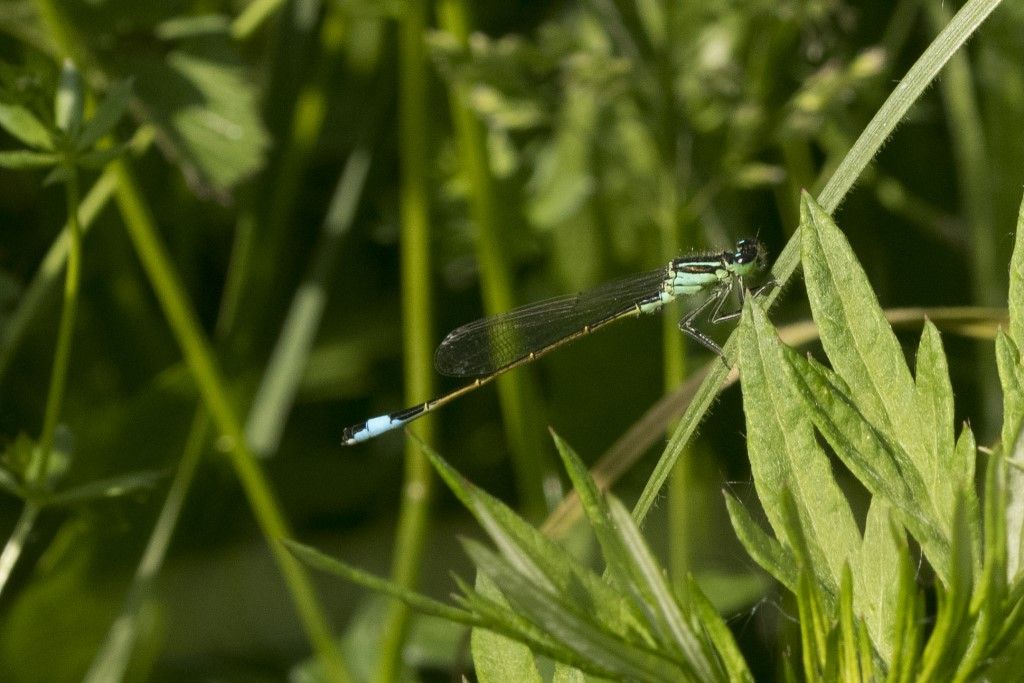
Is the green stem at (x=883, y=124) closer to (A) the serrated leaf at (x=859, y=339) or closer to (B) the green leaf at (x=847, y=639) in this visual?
(A) the serrated leaf at (x=859, y=339)

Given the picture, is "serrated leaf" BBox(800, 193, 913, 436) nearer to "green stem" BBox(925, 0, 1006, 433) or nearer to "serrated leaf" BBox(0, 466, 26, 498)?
"serrated leaf" BBox(0, 466, 26, 498)

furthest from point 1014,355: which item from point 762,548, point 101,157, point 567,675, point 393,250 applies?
point 393,250

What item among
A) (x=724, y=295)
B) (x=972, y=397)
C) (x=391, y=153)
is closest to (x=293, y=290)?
(x=391, y=153)

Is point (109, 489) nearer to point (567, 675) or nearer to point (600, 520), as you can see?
point (567, 675)

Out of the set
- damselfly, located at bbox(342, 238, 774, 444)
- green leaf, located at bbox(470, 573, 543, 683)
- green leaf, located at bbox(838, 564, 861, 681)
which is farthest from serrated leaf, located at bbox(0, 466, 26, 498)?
green leaf, located at bbox(838, 564, 861, 681)

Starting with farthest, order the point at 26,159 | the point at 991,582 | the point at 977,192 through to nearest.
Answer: the point at 977,192 → the point at 26,159 → the point at 991,582

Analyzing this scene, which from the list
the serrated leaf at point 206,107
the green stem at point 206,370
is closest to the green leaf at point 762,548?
the green stem at point 206,370
